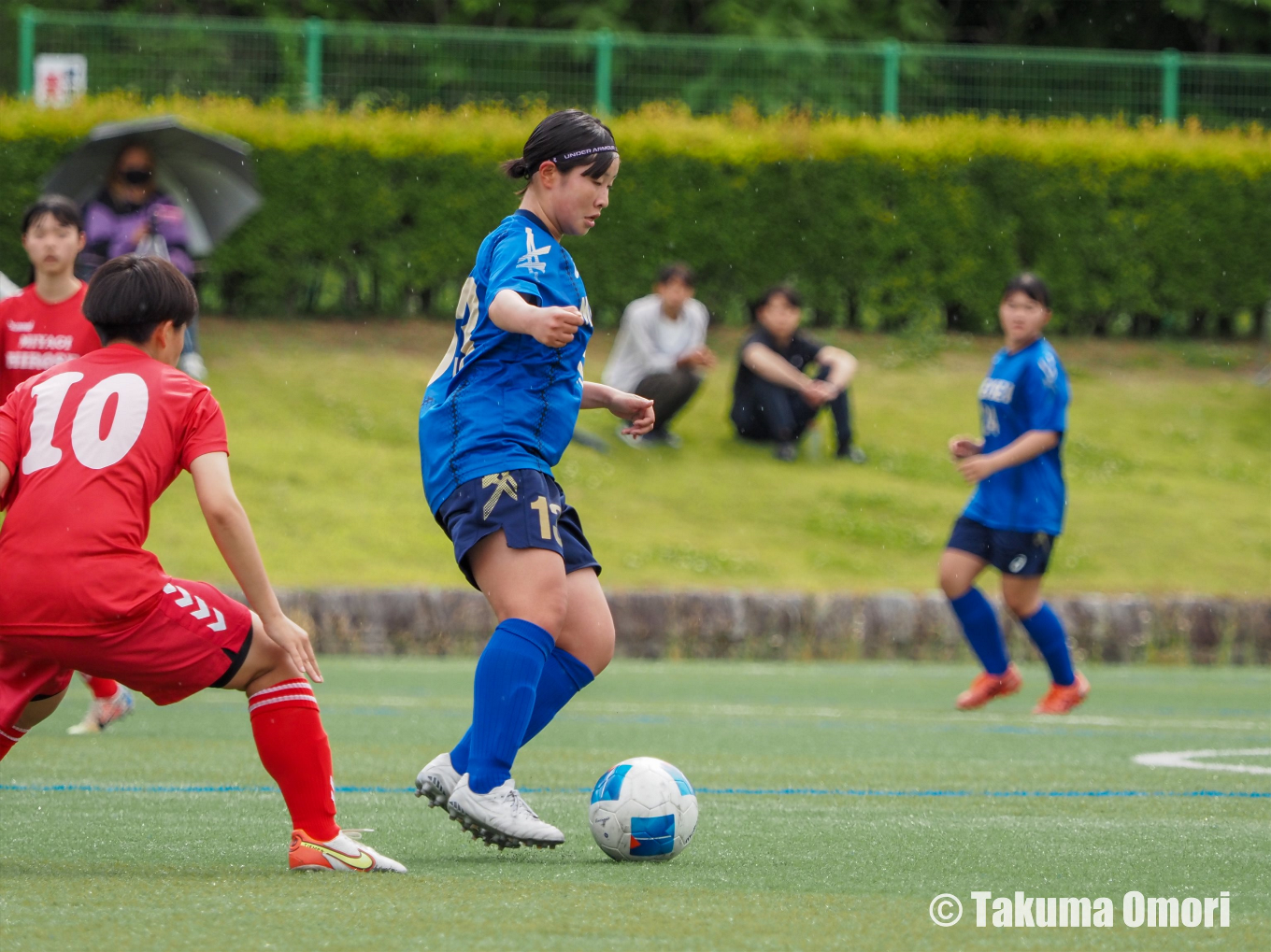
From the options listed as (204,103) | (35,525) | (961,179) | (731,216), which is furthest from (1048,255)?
(35,525)

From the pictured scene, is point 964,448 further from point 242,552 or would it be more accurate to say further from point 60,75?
point 60,75

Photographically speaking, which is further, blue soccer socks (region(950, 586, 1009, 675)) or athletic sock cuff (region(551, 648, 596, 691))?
blue soccer socks (region(950, 586, 1009, 675))

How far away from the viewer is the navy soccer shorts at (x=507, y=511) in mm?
4289

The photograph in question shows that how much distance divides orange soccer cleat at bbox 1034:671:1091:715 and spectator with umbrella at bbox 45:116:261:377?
699cm

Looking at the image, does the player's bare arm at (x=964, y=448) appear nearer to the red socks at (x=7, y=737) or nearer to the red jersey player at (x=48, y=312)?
the red jersey player at (x=48, y=312)

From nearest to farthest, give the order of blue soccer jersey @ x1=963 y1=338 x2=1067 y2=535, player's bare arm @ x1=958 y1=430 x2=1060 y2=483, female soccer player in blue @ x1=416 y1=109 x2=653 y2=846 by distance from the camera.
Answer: female soccer player in blue @ x1=416 y1=109 x2=653 y2=846
player's bare arm @ x1=958 y1=430 x2=1060 y2=483
blue soccer jersey @ x1=963 y1=338 x2=1067 y2=535

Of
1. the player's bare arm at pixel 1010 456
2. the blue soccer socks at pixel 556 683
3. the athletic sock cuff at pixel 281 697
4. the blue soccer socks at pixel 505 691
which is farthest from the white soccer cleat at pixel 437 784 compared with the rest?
the player's bare arm at pixel 1010 456

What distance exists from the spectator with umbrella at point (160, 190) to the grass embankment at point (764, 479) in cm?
120

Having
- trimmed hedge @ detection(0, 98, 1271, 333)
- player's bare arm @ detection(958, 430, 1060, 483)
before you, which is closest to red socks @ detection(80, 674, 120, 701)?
player's bare arm @ detection(958, 430, 1060, 483)

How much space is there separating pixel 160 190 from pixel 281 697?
11252 mm

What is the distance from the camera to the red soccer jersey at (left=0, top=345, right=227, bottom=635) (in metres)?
3.70

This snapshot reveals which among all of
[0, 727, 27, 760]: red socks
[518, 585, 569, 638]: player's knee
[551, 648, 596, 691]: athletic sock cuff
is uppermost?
[518, 585, 569, 638]: player's knee

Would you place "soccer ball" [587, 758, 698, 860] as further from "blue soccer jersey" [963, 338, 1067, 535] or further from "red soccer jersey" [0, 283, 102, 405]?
"blue soccer jersey" [963, 338, 1067, 535]

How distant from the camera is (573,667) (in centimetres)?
459
